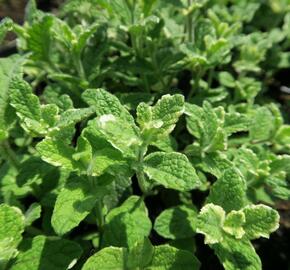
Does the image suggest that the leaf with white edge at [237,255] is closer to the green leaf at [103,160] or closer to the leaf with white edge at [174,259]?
the leaf with white edge at [174,259]

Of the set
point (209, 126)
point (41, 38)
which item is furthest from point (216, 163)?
point (41, 38)

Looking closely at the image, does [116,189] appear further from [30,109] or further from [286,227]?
[286,227]

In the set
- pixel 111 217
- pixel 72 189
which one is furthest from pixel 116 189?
pixel 72 189

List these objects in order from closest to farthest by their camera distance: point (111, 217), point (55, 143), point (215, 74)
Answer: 1. point (55, 143)
2. point (111, 217)
3. point (215, 74)

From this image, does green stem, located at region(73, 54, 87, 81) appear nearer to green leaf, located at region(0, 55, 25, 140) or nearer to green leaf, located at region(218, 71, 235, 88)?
green leaf, located at region(0, 55, 25, 140)

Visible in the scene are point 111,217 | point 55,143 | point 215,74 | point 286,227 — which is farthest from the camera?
point 215,74

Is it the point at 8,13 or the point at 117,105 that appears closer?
the point at 117,105

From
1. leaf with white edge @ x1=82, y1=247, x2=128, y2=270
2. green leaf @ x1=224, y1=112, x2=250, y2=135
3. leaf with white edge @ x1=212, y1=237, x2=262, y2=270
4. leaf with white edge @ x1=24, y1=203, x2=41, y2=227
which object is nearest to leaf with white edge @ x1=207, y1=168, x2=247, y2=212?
leaf with white edge @ x1=212, y1=237, x2=262, y2=270
